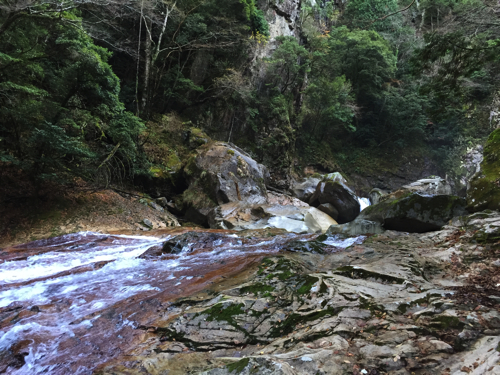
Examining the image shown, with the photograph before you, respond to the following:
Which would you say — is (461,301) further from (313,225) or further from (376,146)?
(376,146)

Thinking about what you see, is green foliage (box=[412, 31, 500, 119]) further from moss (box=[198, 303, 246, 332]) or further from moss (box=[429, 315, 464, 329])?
moss (box=[198, 303, 246, 332])

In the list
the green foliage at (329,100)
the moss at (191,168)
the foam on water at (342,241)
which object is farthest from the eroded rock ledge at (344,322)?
the green foliage at (329,100)

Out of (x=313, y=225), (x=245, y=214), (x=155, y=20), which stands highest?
(x=155, y=20)

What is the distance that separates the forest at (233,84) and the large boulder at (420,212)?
253 cm

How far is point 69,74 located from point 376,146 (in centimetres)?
2827

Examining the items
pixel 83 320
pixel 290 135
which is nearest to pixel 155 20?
pixel 290 135

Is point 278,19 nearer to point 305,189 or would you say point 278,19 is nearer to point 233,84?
point 233,84

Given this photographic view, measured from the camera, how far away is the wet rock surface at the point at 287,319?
7.22 ft

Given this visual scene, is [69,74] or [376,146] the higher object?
[69,74]

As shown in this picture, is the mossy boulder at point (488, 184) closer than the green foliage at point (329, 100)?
Yes

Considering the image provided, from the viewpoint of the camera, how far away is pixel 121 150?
10891 millimetres

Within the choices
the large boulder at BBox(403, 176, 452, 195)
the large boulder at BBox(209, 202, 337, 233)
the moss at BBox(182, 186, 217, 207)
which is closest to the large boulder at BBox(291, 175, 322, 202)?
the large boulder at BBox(209, 202, 337, 233)

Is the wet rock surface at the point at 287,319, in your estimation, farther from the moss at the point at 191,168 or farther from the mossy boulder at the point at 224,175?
the moss at the point at 191,168

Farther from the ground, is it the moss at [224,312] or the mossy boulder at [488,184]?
the mossy boulder at [488,184]
